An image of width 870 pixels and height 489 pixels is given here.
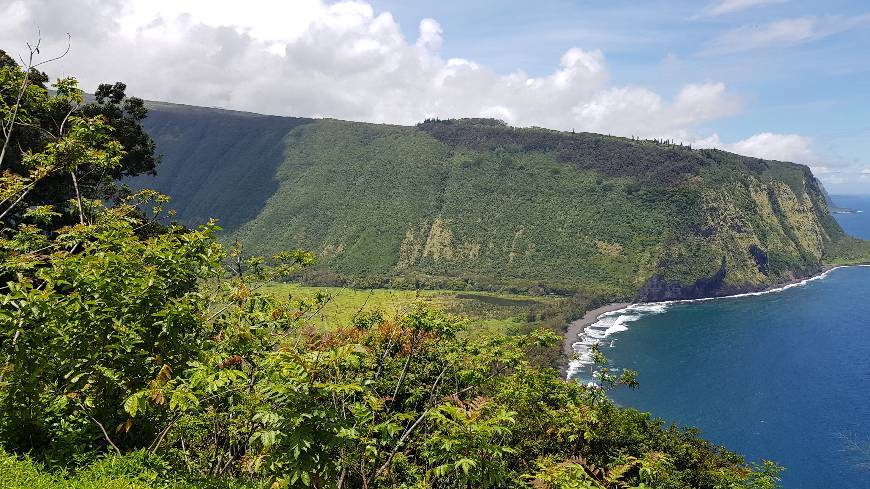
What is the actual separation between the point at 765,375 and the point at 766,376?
0.58 meters

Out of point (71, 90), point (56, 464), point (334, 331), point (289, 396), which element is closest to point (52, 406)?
point (56, 464)

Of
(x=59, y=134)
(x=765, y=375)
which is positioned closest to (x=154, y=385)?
(x=59, y=134)

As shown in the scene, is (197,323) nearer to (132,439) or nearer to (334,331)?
(132,439)

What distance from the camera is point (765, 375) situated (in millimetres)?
115938

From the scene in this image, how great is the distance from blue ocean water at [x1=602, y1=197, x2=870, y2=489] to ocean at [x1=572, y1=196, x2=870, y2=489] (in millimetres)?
242

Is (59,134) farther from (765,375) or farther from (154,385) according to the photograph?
(765,375)

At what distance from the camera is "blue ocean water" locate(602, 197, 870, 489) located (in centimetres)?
8319

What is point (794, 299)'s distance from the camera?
190m

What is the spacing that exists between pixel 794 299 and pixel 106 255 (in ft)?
748

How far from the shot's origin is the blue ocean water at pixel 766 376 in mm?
83188

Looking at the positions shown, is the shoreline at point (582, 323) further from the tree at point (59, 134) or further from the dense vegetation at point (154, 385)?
the dense vegetation at point (154, 385)

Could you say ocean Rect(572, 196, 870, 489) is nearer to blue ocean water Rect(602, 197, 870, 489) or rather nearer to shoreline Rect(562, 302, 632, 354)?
blue ocean water Rect(602, 197, 870, 489)

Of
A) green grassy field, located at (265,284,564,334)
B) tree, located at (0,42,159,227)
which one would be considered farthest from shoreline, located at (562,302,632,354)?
tree, located at (0,42,159,227)

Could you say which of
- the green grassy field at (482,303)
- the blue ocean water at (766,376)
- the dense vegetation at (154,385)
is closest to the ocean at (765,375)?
the blue ocean water at (766,376)
